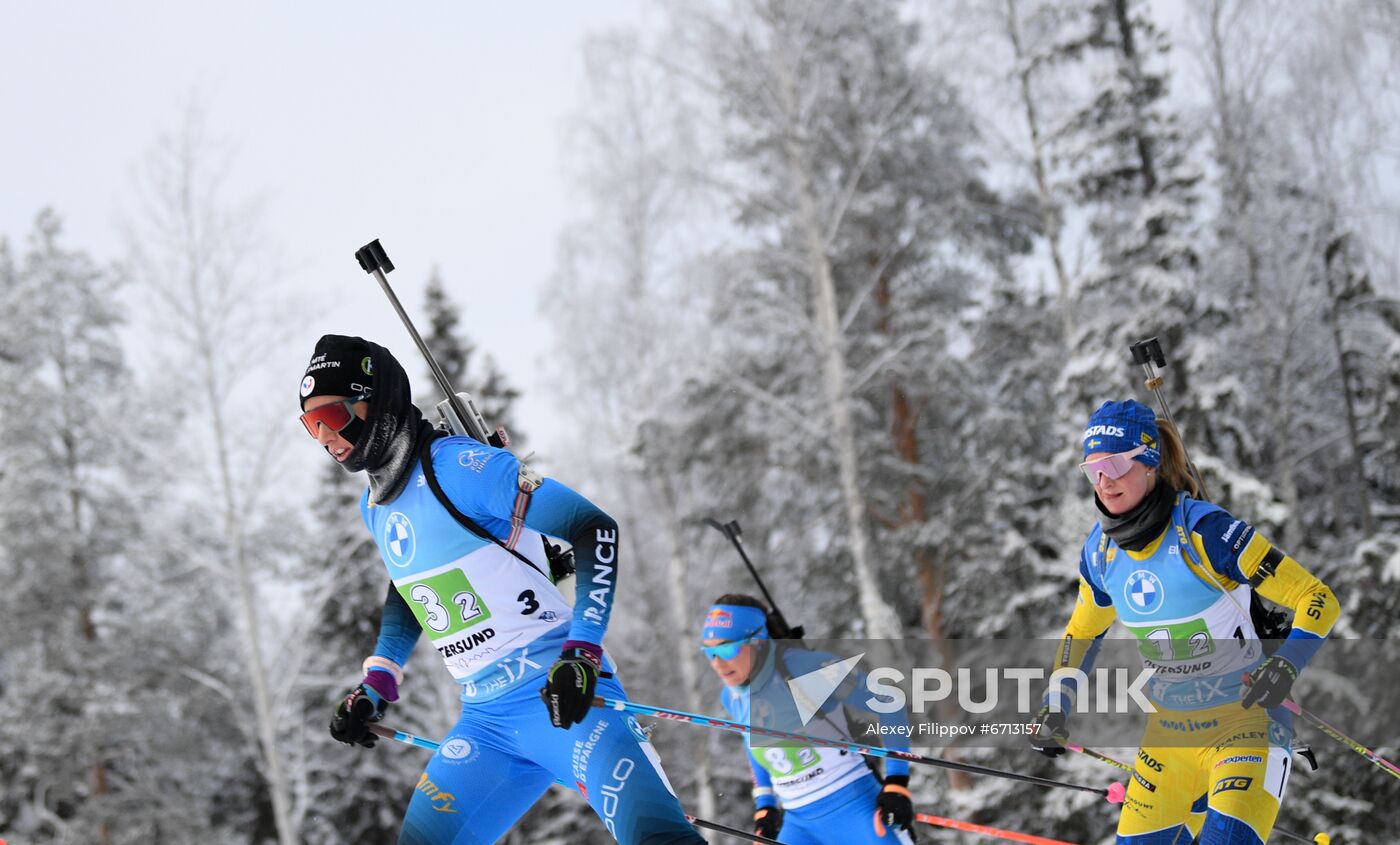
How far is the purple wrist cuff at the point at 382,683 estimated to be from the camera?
3.85m

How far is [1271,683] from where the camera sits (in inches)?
137

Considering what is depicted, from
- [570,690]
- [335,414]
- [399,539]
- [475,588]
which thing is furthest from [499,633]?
[335,414]

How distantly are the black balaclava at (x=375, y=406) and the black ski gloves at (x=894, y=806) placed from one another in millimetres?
2685

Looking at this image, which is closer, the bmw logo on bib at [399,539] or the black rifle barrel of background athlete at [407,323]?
the bmw logo on bib at [399,539]

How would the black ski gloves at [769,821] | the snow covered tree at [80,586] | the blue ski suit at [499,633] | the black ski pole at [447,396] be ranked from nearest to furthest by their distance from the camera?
the blue ski suit at [499,633], the black ski pole at [447,396], the black ski gloves at [769,821], the snow covered tree at [80,586]

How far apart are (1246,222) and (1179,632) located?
13.9m

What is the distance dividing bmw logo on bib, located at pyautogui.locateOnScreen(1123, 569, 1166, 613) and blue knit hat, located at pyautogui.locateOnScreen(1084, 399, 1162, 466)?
39 centimetres

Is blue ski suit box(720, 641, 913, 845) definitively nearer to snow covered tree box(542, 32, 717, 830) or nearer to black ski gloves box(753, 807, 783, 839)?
black ski gloves box(753, 807, 783, 839)

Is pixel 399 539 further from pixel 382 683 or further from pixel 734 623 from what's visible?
pixel 734 623

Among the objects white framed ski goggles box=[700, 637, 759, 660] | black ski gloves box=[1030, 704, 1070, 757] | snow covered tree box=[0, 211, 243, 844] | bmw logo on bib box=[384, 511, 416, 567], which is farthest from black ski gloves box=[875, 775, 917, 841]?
snow covered tree box=[0, 211, 243, 844]

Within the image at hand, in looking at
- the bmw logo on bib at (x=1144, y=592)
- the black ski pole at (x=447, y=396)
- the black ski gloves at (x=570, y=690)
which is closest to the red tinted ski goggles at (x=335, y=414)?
the black ski pole at (x=447, y=396)

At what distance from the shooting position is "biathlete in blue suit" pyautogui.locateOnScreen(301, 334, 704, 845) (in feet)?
10.6

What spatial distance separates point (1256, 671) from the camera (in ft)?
11.6

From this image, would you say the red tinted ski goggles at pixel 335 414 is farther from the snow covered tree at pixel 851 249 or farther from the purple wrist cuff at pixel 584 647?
the snow covered tree at pixel 851 249
